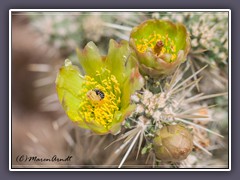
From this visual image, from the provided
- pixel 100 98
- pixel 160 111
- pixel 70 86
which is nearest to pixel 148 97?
pixel 160 111

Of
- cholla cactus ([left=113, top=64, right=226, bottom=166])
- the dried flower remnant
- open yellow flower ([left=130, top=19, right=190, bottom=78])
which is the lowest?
the dried flower remnant

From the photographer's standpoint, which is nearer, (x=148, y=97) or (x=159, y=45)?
(x=159, y=45)

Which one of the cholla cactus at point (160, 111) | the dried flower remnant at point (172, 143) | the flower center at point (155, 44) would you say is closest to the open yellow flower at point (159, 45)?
the flower center at point (155, 44)

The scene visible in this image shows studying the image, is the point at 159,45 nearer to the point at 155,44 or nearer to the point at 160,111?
the point at 155,44

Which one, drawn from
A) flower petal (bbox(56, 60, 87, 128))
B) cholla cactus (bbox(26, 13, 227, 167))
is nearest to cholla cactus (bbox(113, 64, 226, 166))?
cholla cactus (bbox(26, 13, 227, 167))

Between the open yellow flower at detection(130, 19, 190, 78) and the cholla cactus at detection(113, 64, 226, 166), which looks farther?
the cholla cactus at detection(113, 64, 226, 166)

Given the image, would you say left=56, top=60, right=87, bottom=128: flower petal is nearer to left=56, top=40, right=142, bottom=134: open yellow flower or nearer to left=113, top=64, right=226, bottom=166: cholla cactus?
left=56, top=40, right=142, bottom=134: open yellow flower

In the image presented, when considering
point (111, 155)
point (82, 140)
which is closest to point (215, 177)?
point (111, 155)

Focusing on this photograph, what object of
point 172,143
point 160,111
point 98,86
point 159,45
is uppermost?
point 159,45
